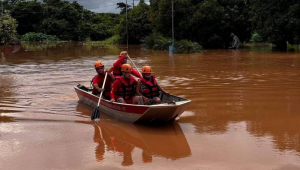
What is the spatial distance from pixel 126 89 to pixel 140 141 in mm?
1458

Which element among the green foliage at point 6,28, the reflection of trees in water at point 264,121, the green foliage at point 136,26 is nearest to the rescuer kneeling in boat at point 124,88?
the reflection of trees in water at point 264,121

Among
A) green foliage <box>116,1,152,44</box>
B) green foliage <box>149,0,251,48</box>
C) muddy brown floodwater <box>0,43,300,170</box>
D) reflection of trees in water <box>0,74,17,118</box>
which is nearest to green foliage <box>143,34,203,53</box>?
green foliage <box>149,0,251,48</box>

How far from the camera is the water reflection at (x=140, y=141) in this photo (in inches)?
219

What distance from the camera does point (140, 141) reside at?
622 cm

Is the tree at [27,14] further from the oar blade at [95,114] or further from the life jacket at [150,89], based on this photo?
the life jacket at [150,89]

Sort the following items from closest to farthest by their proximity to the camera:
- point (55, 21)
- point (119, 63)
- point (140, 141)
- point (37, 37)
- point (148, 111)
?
point (140, 141)
point (148, 111)
point (119, 63)
point (37, 37)
point (55, 21)

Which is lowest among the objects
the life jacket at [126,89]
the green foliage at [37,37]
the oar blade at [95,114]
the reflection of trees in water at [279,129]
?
the reflection of trees in water at [279,129]

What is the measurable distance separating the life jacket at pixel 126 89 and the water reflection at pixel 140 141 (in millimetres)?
575

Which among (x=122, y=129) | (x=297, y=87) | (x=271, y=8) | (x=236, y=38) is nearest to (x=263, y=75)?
(x=297, y=87)

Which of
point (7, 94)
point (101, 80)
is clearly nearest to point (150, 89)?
point (101, 80)

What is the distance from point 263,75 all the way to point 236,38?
68.9 ft

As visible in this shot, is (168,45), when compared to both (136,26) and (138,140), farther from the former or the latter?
(138,140)

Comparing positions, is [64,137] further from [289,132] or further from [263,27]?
[263,27]

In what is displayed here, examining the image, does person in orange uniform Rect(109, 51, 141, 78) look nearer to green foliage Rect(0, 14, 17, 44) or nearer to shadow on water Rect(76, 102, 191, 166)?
shadow on water Rect(76, 102, 191, 166)
